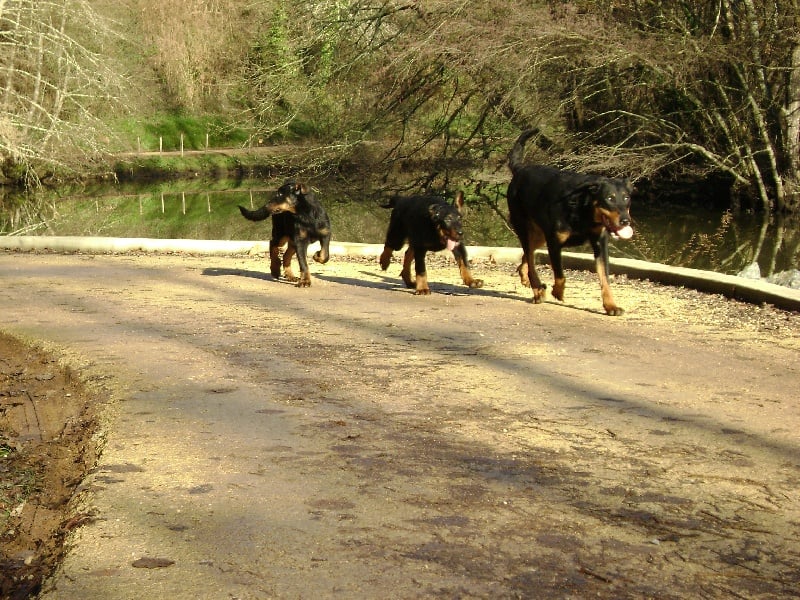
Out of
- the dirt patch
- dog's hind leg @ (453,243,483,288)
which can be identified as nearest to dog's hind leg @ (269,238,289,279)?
dog's hind leg @ (453,243,483,288)

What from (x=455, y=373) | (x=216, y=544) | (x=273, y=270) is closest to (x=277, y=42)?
(x=273, y=270)

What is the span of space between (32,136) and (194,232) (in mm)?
5372

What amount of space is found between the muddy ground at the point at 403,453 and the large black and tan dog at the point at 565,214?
64 centimetres

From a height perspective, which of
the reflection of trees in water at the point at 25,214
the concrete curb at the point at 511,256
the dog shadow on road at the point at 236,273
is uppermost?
the reflection of trees in water at the point at 25,214

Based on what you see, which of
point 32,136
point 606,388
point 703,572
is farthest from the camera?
point 32,136

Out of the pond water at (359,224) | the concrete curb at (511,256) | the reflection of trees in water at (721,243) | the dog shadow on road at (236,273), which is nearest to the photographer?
the concrete curb at (511,256)

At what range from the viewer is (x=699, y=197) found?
3030cm

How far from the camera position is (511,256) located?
15047 mm

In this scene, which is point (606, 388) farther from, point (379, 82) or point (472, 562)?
point (379, 82)

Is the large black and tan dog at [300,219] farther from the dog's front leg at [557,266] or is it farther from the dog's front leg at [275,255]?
the dog's front leg at [557,266]

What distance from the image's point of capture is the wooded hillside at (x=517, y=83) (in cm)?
2358

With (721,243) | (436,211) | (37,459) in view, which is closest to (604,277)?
(436,211)

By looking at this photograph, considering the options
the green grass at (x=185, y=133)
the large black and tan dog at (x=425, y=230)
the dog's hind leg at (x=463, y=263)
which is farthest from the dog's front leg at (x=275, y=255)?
the green grass at (x=185, y=133)

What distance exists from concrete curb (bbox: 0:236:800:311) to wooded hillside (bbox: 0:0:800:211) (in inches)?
338
